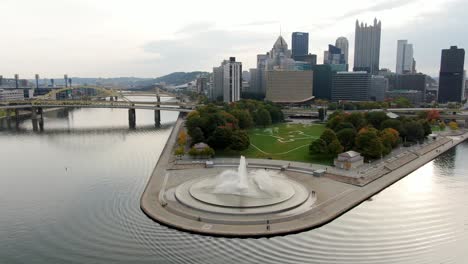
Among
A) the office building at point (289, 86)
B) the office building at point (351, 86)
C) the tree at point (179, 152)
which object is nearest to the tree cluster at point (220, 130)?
the tree at point (179, 152)

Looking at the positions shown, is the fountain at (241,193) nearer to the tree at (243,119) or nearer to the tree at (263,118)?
the tree at (243,119)

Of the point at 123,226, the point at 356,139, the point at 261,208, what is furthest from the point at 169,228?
the point at 356,139

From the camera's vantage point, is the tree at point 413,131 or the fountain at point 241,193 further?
the tree at point 413,131

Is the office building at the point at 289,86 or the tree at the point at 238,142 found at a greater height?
the office building at the point at 289,86

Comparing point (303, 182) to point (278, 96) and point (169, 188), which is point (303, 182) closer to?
point (169, 188)

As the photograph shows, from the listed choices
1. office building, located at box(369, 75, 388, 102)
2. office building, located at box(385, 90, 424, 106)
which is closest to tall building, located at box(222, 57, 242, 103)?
office building, located at box(369, 75, 388, 102)

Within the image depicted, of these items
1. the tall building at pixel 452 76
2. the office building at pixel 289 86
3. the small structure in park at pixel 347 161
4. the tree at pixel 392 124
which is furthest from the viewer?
the tall building at pixel 452 76

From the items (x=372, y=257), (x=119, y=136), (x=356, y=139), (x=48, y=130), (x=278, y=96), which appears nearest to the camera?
(x=372, y=257)

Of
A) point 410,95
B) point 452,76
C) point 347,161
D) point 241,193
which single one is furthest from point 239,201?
point 452,76
